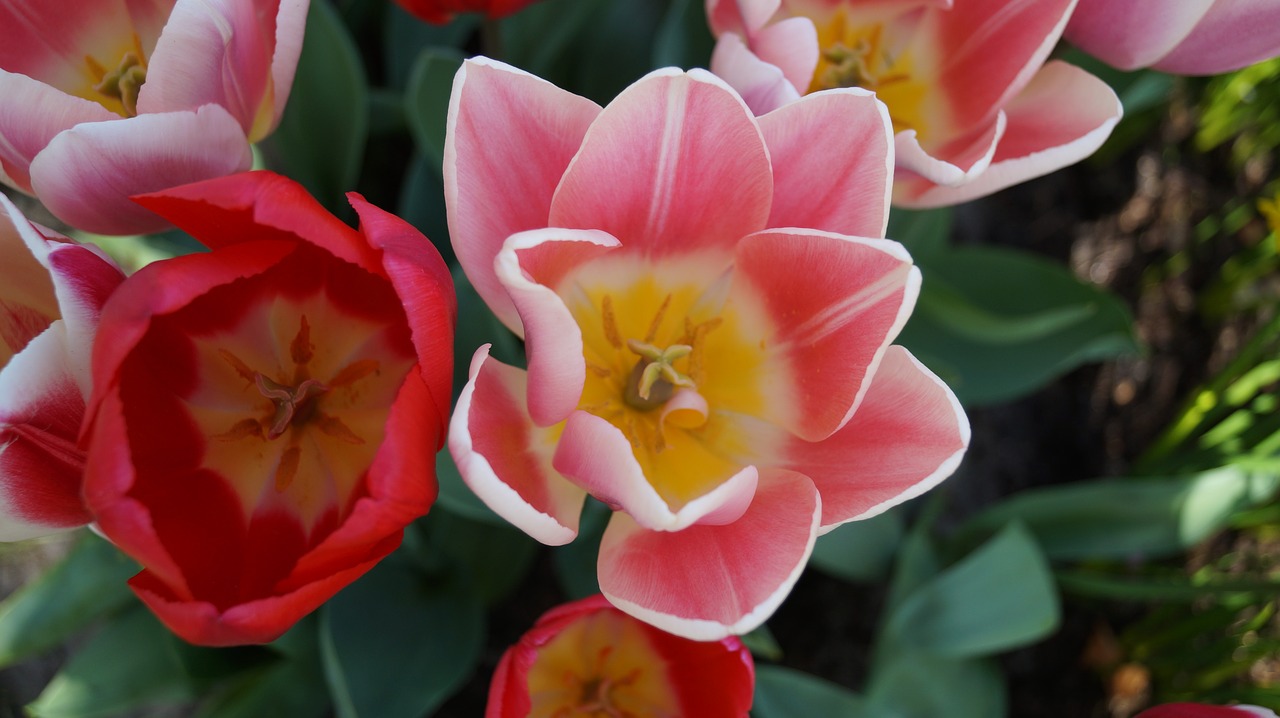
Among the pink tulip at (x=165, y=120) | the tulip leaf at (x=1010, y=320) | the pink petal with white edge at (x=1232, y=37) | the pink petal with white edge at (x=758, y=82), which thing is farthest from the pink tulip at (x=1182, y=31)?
the pink tulip at (x=165, y=120)

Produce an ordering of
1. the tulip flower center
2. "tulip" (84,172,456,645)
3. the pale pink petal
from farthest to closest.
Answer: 1. the tulip flower center
2. the pale pink petal
3. "tulip" (84,172,456,645)

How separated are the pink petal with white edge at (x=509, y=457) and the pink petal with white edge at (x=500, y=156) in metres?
0.05

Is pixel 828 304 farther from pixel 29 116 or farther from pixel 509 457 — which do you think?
pixel 29 116

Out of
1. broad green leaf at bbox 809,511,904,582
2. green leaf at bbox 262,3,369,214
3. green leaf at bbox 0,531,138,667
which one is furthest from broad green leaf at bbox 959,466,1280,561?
green leaf at bbox 0,531,138,667

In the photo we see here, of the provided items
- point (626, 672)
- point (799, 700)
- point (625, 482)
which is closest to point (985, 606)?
point (799, 700)

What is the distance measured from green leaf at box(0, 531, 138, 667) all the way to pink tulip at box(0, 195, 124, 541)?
411mm

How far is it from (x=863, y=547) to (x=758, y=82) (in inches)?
27.2

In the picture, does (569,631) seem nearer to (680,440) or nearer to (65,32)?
(680,440)

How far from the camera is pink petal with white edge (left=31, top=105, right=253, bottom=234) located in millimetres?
633

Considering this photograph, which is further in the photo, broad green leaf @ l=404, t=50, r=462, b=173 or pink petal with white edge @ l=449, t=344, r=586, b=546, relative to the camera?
broad green leaf @ l=404, t=50, r=462, b=173

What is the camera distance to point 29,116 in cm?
65

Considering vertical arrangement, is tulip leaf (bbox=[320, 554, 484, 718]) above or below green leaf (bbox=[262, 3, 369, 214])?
below

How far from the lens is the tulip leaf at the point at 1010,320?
4.02ft

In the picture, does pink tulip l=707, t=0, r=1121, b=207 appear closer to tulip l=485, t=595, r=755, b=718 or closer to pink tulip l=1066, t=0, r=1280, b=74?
pink tulip l=1066, t=0, r=1280, b=74
